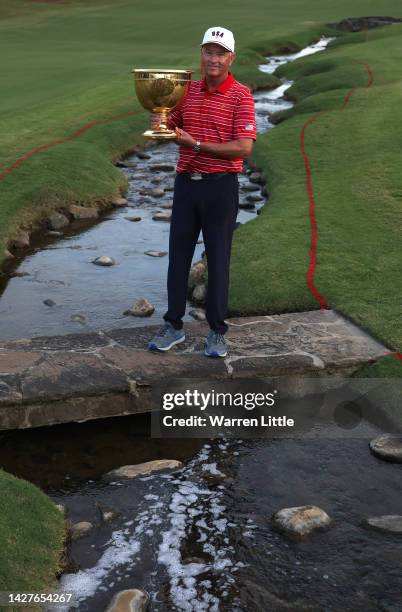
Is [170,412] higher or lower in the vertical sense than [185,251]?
lower

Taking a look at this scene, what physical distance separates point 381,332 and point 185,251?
223cm

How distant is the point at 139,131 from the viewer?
20.8 m

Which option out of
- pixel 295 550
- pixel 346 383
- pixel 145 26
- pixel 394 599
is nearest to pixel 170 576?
pixel 295 550

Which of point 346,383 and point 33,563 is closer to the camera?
point 33,563

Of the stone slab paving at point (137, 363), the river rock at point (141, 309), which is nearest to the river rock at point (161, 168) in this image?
the river rock at point (141, 309)

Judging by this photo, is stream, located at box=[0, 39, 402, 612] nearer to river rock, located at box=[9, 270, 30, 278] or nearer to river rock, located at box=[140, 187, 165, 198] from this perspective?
river rock, located at box=[9, 270, 30, 278]

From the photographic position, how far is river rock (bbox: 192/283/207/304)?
10252mm

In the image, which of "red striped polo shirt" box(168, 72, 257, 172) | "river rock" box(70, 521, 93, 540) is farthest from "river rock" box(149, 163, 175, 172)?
"river rock" box(70, 521, 93, 540)

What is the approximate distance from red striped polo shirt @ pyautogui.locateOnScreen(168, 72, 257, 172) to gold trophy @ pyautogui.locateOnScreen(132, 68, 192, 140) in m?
0.17

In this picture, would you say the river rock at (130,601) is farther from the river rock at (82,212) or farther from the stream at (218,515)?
the river rock at (82,212)

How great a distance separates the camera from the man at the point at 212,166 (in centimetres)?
682

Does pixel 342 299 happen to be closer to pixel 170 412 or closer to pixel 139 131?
pixel 170 412

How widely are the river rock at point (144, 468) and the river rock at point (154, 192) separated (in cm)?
963

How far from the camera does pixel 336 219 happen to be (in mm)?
12352
